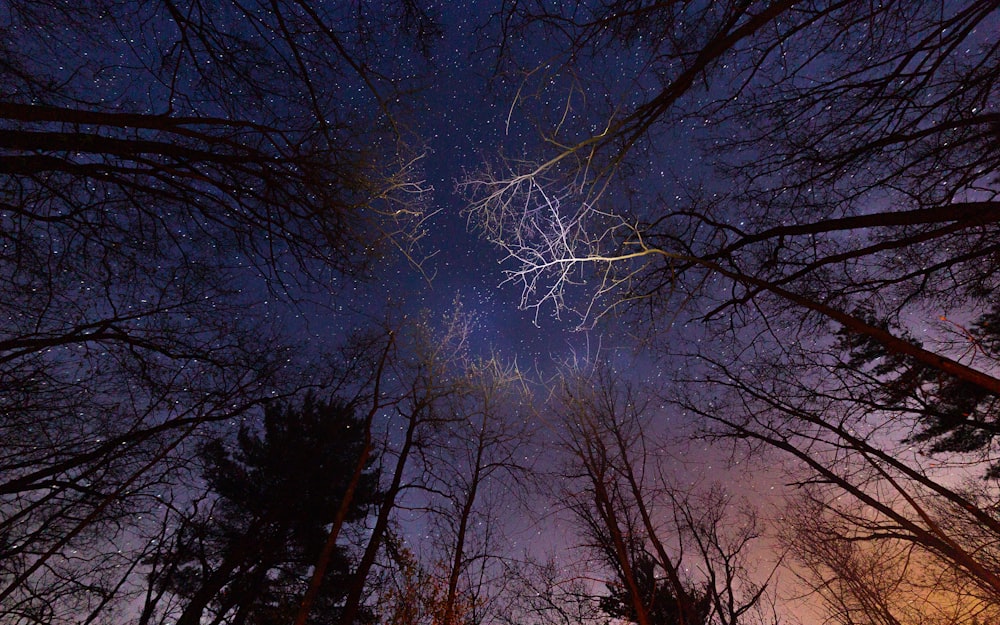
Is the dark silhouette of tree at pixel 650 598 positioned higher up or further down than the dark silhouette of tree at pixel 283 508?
further down

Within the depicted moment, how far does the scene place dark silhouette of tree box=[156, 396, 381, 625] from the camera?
11.4m

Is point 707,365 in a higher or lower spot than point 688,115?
lower

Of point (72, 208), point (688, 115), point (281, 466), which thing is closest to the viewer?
point (72, 208)

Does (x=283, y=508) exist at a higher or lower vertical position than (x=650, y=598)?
higher

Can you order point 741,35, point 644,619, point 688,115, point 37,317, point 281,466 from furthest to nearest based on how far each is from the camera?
point 281,466 < point 644,619 < point 37,317 < point 688,115 < point 741,35

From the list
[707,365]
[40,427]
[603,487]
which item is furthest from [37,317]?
[707,365]

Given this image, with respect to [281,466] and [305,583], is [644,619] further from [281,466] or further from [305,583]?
[281,466]

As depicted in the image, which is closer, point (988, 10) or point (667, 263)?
point (988, 10)

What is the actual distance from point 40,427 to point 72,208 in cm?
298

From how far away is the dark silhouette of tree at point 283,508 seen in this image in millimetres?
11422

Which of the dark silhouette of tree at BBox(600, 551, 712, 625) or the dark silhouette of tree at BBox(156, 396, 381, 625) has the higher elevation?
the dark silhouette of tree at BBox(156, 396, 381, 625)

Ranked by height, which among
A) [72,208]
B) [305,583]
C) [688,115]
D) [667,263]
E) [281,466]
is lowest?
[305,583]

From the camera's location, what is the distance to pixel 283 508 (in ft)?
37.8

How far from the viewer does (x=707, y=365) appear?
655 centimetres
